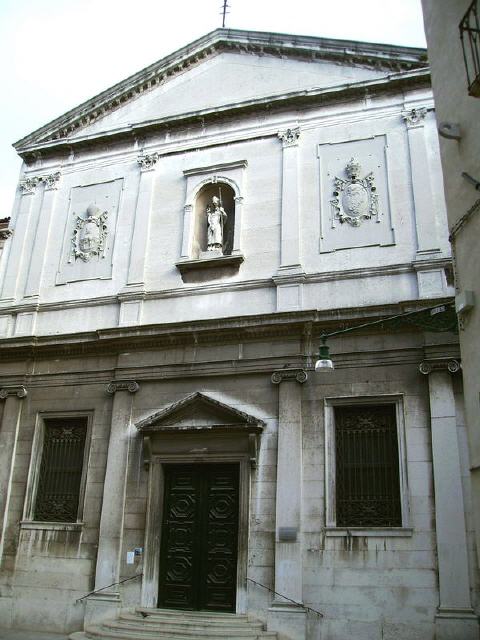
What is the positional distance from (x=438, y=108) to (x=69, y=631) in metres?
10.5

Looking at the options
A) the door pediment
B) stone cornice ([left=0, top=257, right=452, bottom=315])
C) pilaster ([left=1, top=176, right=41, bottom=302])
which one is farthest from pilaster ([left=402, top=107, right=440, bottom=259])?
pilaster ([left=1, top=176, right=41, bottom=302])

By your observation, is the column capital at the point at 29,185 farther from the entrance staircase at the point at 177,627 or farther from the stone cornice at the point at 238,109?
the entrance staircase at the point at 177,627

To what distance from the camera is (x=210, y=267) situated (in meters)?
13.5

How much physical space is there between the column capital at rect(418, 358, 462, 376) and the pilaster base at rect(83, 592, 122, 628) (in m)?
6.64

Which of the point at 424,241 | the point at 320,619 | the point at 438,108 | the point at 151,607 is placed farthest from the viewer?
the point at 424,241

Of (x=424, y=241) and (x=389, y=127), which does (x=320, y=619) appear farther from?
(x=389, y=127)

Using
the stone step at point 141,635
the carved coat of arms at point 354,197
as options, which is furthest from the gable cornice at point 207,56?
the stone step at point 141,635

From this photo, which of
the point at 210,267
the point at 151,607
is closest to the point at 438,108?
the point at 210,267

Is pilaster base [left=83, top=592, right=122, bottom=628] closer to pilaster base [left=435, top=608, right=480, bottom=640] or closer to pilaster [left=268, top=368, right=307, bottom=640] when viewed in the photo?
pilaster [left=268, top=368, right=307, bottom=640]

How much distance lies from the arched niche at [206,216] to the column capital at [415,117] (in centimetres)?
389

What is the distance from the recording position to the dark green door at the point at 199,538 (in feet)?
37.1

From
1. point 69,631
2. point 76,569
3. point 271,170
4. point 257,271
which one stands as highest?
point 271,170

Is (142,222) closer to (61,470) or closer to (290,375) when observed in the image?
(290,375)

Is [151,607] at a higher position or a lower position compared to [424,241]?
lower
